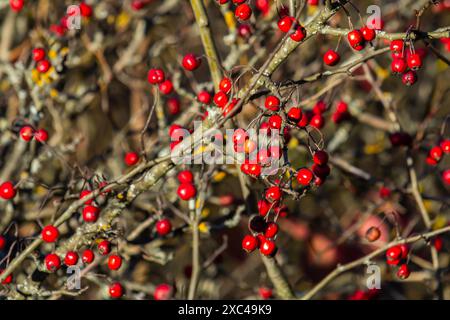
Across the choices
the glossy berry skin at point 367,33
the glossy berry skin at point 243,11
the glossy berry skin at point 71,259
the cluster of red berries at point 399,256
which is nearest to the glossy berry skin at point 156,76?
the glossy berry skin at point 243,11

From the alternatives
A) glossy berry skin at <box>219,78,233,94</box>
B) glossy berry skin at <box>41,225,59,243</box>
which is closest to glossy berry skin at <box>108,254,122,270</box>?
glossy berry skin at <box>41,225,59,243</box>

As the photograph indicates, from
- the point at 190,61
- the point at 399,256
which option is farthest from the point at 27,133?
the point at 399,256

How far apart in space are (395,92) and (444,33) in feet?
13.2

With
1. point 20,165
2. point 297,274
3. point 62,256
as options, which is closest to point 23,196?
point 20,165

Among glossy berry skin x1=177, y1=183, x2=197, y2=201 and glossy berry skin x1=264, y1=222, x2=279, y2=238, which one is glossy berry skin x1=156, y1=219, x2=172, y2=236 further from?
glossy berry skin x1=264, y1=222, x2=279, y2=238

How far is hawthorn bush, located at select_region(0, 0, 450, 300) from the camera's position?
2.91 meters

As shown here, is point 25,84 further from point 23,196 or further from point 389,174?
point 389,174

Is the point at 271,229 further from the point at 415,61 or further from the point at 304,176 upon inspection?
the point at 415,61

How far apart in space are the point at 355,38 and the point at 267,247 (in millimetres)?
1091

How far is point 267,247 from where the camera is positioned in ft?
9.72

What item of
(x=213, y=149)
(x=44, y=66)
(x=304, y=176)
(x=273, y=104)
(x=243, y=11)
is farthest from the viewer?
(x=44, y=66)

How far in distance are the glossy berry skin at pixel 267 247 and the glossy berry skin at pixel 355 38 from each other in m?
1.04

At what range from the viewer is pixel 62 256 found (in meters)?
3.27
